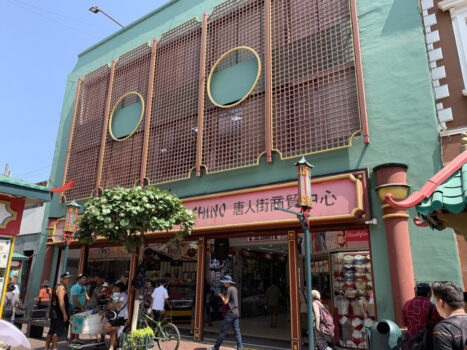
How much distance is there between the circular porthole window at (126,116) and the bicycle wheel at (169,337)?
25.7 ft

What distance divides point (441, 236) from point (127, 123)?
11655mm

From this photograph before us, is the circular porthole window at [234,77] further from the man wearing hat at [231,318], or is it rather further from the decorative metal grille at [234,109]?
the man wearing hat at [231,318]

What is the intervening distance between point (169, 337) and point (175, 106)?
778 cm

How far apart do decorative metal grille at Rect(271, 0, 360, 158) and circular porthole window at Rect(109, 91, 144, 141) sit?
6.09 metres

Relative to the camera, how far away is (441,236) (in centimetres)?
757

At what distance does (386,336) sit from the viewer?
15.5ft

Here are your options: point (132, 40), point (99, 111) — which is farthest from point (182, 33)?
point (99, 111)

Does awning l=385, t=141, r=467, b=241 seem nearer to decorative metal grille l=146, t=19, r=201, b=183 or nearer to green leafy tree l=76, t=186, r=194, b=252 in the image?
green leafy tree l=76, t=186, r=194, b=252

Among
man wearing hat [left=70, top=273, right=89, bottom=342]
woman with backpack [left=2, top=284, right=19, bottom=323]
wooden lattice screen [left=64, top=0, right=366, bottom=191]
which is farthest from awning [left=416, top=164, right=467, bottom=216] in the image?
woman with backpack [left=2, top=284, right=19, bottom=323]

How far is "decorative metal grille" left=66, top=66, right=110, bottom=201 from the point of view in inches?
593

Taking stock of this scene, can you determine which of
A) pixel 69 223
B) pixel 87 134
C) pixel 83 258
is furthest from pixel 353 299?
pixel 87 134

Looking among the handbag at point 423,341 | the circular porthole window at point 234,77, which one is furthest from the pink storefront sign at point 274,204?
the handbag at point 423,341

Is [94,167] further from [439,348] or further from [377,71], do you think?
[439,348]

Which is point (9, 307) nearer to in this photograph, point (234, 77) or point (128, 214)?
point (128, 214)
